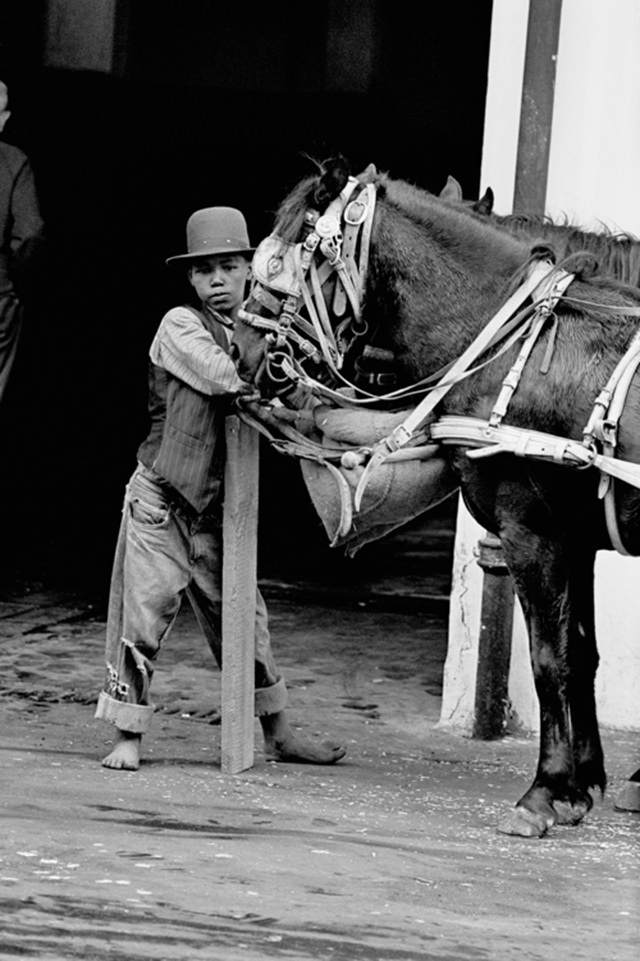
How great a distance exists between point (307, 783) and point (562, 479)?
1.46 meters

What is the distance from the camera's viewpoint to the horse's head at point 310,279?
17.5 ft

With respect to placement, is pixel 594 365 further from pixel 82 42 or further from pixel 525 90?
pixel 82 42

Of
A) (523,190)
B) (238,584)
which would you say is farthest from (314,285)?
(523,190)

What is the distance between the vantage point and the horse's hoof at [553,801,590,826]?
5492 millimetres

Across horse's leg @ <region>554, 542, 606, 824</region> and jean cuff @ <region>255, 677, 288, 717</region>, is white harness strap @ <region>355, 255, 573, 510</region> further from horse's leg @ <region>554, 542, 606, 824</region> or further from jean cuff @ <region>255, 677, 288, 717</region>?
jean cuff @ <region>255, 677, 288, 717</region>

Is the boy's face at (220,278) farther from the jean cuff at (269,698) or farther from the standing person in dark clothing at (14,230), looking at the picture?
the standing person in dark clothing at (14,230)

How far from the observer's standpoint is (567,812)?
550cm

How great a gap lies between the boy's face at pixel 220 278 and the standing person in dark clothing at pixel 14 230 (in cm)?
260

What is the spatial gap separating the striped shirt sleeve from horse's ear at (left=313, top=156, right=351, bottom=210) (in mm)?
625

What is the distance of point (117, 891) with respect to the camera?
14.9 ft

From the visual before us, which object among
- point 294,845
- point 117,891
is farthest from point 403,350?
point 117,891

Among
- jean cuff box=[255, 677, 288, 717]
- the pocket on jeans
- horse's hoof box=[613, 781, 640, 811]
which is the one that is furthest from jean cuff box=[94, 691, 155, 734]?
horse's hoof box=[613, 781, 640, 811]

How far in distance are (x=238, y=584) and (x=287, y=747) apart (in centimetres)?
69

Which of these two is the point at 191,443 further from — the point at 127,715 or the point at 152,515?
the point at 127,715
